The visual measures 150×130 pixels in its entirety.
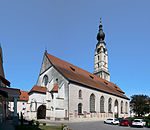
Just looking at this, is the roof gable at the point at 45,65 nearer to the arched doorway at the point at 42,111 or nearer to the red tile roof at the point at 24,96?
the arched doorway at the point at 42,111

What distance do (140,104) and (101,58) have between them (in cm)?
2584

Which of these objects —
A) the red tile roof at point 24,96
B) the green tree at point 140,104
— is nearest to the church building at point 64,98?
the red tile roof at point 24,96

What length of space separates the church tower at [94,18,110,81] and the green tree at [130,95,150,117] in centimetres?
1592

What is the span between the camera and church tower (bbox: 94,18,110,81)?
214ft

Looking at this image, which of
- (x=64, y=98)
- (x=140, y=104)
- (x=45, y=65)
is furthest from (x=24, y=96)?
(x=140, y=104)

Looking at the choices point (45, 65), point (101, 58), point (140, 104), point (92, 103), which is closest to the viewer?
point (92, 103)

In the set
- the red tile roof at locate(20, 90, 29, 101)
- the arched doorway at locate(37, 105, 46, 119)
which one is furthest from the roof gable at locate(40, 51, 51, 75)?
the red tile roof at locate(20, 90, 29, 101)

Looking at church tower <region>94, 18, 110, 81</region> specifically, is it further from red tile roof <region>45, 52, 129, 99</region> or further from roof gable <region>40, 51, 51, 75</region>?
roof gable <region>40, 51, 51, 75</region>

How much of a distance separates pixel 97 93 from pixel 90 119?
7.10 m

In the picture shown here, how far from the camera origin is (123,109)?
49.3 m

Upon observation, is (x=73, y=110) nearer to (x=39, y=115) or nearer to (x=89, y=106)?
(x=89, y=106)

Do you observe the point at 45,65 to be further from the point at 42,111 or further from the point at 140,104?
the point at 140,104

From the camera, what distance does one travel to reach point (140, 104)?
53.6 metres

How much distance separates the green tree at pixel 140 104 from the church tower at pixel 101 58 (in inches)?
627
